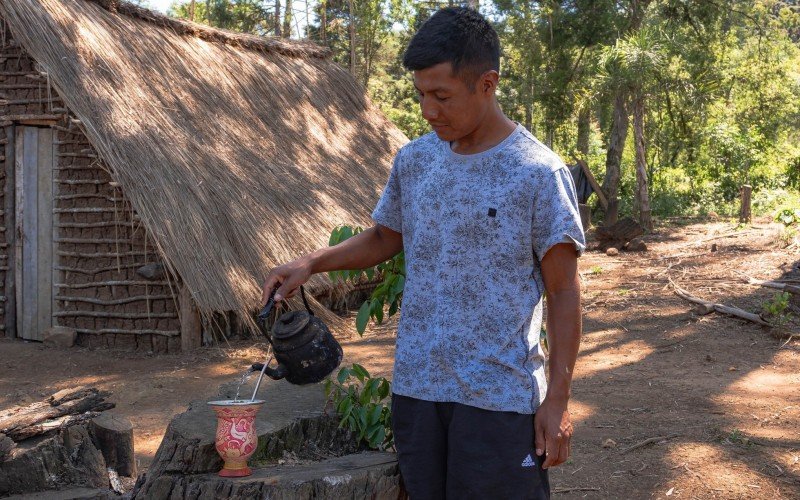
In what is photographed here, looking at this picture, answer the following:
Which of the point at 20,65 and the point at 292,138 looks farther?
the point at 292,138

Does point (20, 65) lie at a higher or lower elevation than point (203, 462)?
higher

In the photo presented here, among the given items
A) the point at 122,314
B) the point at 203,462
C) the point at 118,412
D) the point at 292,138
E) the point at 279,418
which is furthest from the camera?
the point at 292,138

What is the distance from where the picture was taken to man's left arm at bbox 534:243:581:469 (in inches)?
71.0

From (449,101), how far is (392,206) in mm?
397

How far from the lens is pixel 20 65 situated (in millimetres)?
→ 7273

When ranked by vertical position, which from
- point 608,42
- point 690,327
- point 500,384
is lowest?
point 690,327

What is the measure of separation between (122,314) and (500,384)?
594cm

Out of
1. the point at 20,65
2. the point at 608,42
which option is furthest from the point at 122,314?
the point at 608,42

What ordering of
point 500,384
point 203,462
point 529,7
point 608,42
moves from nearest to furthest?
point 500,384, point 203,462, point 608,42, point 529,7

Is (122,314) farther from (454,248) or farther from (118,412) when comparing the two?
(454,248)

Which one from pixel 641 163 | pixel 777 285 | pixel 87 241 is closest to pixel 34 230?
pixel 87 241

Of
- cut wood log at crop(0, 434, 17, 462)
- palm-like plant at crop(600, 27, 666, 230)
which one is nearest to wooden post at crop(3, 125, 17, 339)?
cut wood log at crop(0, 434, 17, 462)

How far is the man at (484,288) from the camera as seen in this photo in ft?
5.95

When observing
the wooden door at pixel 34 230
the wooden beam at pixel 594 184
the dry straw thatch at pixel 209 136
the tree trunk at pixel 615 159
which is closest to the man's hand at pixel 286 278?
the dry straw thatch at pixel 209 136
